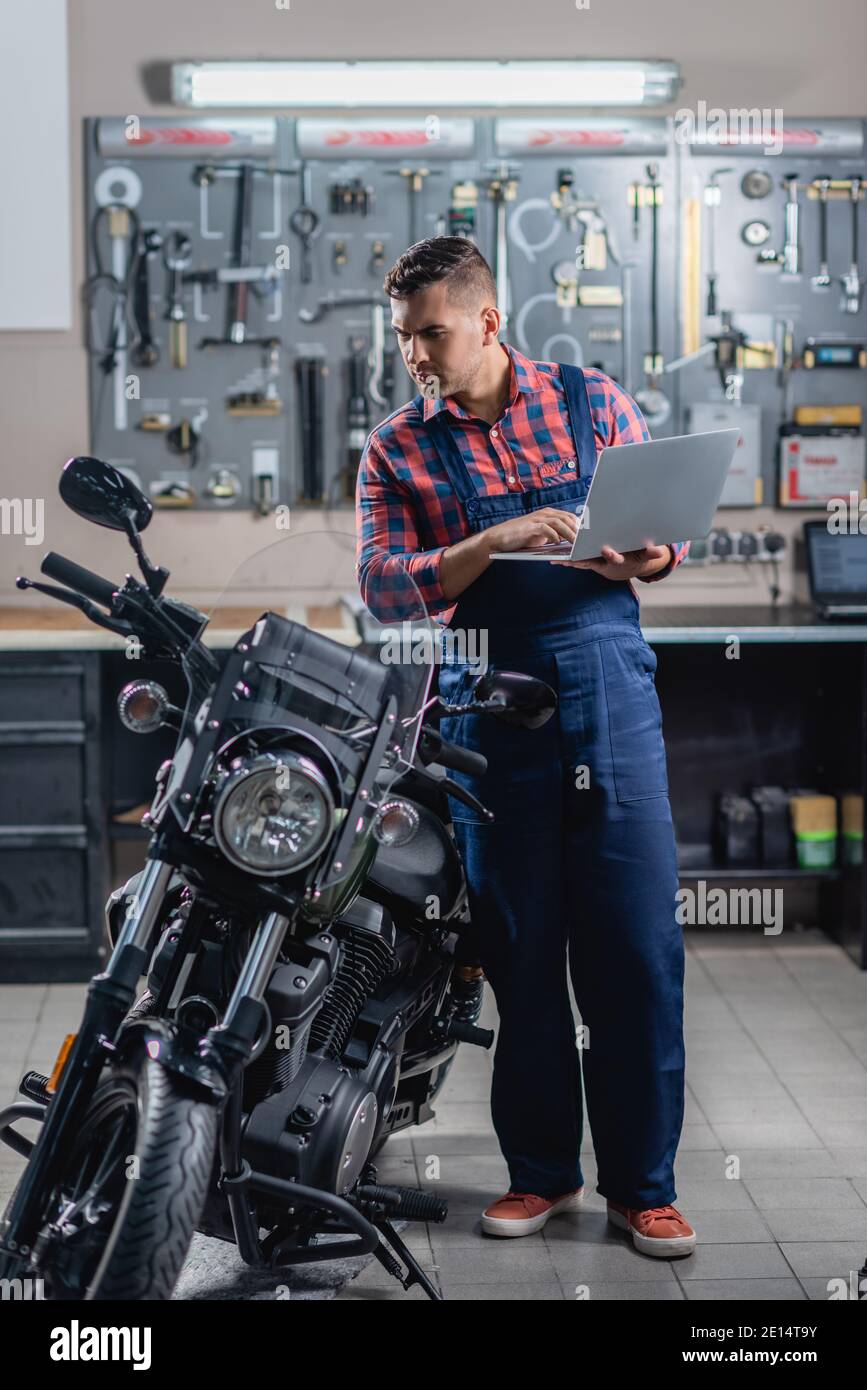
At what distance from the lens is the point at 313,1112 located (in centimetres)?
229

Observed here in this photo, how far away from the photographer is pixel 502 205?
4711mm

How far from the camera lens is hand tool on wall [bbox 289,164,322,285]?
A: 468cm

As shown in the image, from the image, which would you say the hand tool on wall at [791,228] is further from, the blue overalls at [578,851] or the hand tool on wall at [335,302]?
the blue overalls at [578,851]

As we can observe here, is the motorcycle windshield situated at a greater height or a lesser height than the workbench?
greater

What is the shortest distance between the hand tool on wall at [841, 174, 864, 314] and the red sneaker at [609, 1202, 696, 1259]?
3.03 m

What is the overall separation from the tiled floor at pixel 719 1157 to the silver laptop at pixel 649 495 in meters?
1.16

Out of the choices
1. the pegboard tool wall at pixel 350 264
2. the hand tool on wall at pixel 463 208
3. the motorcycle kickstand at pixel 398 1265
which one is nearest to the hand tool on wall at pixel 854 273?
the pegboard tool wall at pixel 350 264

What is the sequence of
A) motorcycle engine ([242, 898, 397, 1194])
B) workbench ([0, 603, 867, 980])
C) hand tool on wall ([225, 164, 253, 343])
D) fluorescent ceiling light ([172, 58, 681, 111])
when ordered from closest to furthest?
motorcycle engine ([242, 898, 397, 1194]), workbench ([0, 603, 867, 980]), fluorescent ceiling light ([172, 58, 681, 111]), hand tool on wall ([225, 164, 253, 343])

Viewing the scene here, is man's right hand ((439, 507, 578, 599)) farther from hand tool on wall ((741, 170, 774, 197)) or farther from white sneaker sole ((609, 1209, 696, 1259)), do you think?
hand tool on wall ((741, 170, 774, 197))

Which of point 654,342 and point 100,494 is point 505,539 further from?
point 654,342

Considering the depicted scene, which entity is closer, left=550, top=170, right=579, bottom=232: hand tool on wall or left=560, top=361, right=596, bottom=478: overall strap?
left=560, top=361, right=596, bottom=478: overall strap

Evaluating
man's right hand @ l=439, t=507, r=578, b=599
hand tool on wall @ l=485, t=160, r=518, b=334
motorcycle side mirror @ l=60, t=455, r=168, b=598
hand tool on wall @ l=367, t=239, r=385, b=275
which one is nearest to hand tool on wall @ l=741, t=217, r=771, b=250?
hand tool on wall @ l=485, t=160, r=518, b=334
